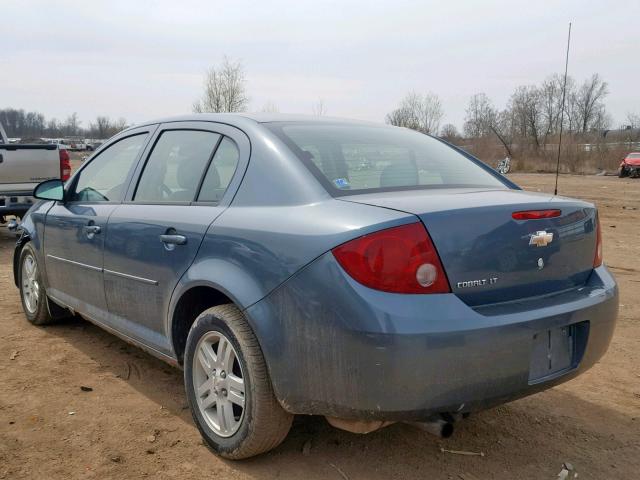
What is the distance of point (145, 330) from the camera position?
129 inches

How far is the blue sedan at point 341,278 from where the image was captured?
217 centimetres

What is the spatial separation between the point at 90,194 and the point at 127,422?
1.63 meters

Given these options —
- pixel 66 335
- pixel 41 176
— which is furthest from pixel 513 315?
pixel 41 176

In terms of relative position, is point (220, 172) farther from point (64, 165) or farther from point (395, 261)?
point (64, 165)

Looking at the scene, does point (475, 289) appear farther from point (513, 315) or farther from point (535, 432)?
point (535, 432)

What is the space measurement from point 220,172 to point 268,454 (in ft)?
4.52

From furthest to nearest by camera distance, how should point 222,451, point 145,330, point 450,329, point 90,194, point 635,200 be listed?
point 635,200 → point 90,194 → point 145,330 → point 222,451 → point 450,329

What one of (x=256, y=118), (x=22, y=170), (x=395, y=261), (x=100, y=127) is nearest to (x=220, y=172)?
(x=256, y=118)

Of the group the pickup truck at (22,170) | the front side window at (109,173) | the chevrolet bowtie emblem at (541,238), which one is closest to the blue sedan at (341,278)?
the chevrolet bowtie emblem at (541,238)

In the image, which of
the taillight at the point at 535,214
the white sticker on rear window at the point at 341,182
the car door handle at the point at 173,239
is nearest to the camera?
the taillight at the point at 535,214

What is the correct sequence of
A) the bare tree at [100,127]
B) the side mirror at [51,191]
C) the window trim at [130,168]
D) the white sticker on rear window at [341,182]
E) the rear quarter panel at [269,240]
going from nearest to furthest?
the rear quarter panel at [269,240] < the white sticker on rear window at [341,182] < the window trim at [130,168] < the side mirror at [51,191] < the bare tree at [100,127]

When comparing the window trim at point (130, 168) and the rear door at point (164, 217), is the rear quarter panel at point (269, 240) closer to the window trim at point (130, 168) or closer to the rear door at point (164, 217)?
the rear door at point (164, 217)

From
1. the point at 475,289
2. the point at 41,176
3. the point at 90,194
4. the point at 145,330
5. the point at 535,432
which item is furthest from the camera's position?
the point at 41,176

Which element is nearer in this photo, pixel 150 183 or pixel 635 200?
pixel 150 183
